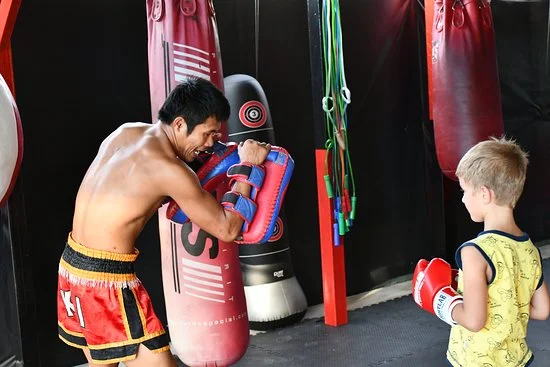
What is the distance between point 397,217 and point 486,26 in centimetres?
183

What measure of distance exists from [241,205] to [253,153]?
0.20 meters

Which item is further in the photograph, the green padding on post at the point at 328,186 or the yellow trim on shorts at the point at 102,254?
the green padding on post at the point at 328,186

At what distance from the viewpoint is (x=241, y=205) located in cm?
216

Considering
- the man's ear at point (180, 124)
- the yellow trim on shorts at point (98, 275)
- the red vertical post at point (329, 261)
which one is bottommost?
the red vertical post at point (329, 261)

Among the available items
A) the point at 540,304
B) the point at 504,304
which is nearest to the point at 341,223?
the point at 540,304

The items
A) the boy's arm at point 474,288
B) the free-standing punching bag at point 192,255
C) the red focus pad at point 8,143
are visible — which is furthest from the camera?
the free-standing punching bag at point 192,255

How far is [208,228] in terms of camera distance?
Result: 2.13 meters

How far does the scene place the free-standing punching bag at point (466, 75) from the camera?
361cm

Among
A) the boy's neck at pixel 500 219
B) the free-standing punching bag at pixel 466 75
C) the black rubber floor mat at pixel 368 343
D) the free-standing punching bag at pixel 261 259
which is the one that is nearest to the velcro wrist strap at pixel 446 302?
the boy's neck at pixel 500 219

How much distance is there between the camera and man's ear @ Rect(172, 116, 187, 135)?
2.18 meters

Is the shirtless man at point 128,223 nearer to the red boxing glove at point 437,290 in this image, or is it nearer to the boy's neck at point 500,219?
the red boxing glove at point 437,290

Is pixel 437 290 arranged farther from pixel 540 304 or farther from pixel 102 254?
pixel 102 254

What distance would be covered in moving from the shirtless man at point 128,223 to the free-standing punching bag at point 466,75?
1836mm

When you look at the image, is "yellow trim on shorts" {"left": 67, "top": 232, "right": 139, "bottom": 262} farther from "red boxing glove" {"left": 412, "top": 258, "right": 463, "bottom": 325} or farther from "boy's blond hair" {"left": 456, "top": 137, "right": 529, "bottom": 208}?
"boy's blond hair" {"left": 456, "top": 137, "right": 529, "bottom": 208}
